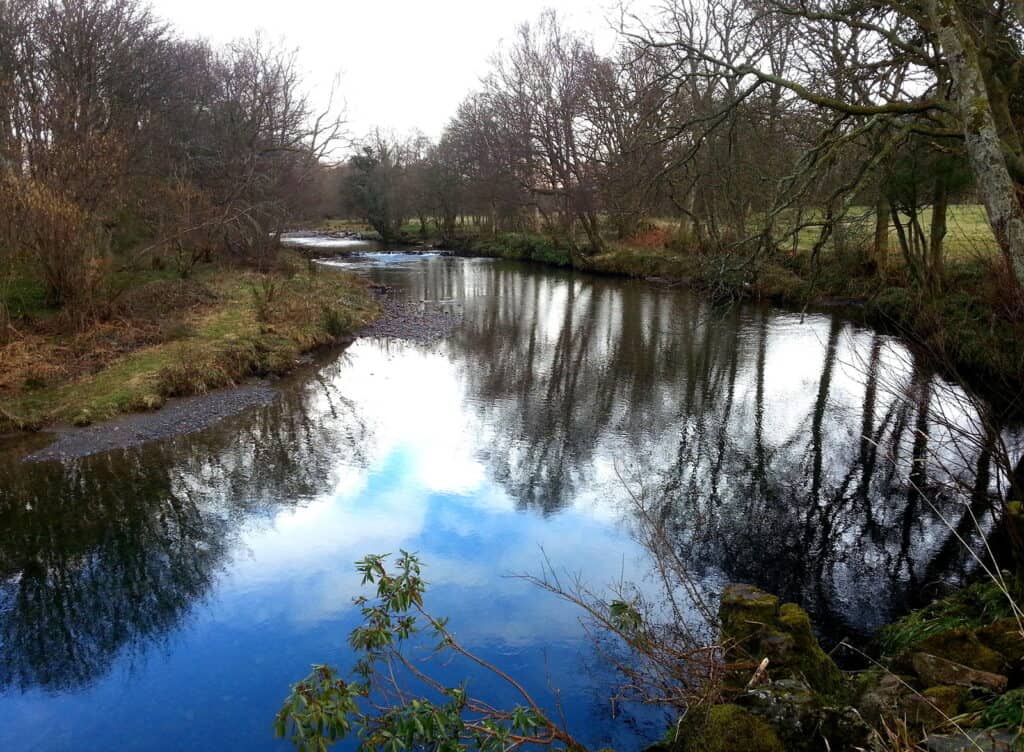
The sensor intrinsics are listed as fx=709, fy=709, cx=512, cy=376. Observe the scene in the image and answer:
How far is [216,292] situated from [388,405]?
9.72 metres

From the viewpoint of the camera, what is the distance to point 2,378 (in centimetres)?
1217

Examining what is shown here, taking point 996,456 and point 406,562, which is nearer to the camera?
point 406,562

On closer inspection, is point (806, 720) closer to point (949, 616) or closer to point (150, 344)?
point (949, 616)

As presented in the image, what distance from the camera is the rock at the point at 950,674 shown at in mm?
3842

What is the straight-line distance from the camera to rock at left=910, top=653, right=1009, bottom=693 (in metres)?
3.84

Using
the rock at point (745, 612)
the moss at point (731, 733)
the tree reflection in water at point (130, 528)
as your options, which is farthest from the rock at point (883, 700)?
the tree reflection in water at point (130, 528)

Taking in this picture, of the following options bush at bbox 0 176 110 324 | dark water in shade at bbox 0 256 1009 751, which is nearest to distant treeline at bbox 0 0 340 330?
bush at bbox 0 176 110 324

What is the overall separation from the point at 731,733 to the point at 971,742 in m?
1.13

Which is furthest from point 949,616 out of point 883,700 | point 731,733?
point 731,733

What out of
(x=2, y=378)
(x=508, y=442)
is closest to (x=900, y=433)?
(x=508, y=442)

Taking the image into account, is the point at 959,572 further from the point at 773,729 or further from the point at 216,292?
the point at 216,292

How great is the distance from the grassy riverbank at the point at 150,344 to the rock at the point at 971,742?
12.3 meters

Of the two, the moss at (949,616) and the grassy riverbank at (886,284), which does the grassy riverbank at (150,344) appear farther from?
the moss at (949,616)

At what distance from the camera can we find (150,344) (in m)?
15.1
